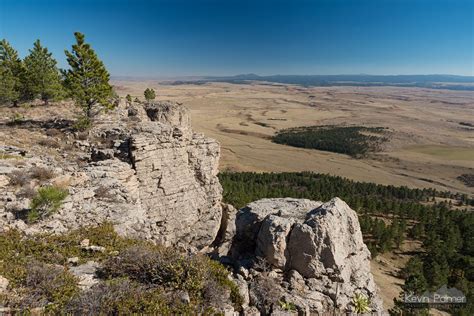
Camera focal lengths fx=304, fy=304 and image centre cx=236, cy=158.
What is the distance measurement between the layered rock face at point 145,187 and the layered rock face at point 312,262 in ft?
16.1

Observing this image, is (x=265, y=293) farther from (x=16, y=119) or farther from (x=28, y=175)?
(x=16, y=119)

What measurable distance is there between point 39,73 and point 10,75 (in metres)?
2.81

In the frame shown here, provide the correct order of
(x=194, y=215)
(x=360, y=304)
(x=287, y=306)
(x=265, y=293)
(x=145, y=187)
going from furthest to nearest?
(x=194, y=215) → (x=145, y=187) → (x=360, y=304) → (x=265, y=293) → (x=287, y=306)

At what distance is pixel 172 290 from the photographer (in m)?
8.10

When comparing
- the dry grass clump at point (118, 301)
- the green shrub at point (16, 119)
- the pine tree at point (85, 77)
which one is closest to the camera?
the dry grass clump at point (118, 301)

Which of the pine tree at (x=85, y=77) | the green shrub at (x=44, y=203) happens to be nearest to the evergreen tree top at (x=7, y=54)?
the pine tree at (x=85, y=77)

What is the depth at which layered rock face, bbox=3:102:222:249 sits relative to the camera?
42.0ft

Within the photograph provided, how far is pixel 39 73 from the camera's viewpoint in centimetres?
3541

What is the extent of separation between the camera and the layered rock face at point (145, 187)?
1280 cm

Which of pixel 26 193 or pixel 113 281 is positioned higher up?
pixel 26 193

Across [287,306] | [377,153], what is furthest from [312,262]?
[377,153]

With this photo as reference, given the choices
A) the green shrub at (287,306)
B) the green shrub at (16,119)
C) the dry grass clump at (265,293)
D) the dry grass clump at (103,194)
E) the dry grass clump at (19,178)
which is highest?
the green shrub at (16,119)

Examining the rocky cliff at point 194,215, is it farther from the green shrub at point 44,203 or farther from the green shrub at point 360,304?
the green shrub at point 44,203

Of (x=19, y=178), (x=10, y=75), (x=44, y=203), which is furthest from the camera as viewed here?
(x=10, y=75)
